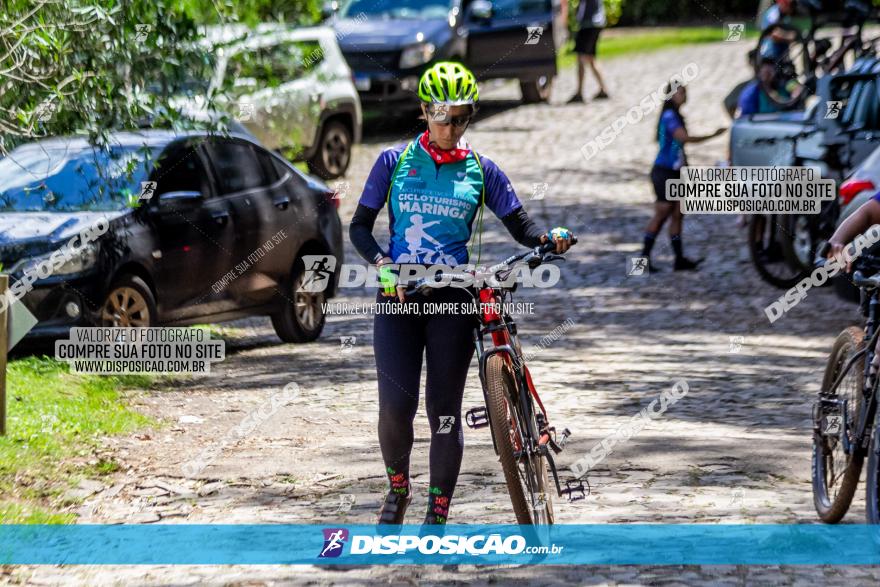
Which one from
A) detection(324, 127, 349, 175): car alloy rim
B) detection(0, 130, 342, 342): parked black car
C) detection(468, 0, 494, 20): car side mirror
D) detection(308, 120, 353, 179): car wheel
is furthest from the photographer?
detection(468, 0, 494, 20): car side mirror

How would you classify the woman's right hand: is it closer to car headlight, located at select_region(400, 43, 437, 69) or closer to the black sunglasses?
the black sunglasses

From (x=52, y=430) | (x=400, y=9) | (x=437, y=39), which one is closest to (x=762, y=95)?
(x=437, y=39)

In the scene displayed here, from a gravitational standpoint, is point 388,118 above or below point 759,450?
above

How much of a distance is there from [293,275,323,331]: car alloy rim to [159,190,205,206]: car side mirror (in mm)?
1285

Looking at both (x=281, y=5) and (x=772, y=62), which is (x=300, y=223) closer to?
(x=772, y=62)

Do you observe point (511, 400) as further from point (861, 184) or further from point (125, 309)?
point (861, 184)

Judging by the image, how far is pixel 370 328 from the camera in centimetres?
1359

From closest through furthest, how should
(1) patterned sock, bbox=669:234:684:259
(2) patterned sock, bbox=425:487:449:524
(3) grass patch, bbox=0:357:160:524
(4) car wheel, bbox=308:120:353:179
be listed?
(2) patterned sock, bbox=425:487:449:524, (3) grass patch, bbox=0:357:160:524, (1) patterned sock, bbox=669:234:684:259, (4) car wheel, bbox=308:120:353:179

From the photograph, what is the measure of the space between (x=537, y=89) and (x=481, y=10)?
3.28 metres

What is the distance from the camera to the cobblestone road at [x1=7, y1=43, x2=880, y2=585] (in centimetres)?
719

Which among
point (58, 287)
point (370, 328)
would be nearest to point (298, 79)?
point (370, 328)

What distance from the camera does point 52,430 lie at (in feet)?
29.3

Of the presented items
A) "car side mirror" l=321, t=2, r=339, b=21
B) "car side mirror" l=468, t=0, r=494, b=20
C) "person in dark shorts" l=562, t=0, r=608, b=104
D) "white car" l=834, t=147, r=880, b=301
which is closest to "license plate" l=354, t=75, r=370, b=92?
"car side mirror" l=321, t=2, r=339, b=21

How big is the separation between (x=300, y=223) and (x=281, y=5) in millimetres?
10212
